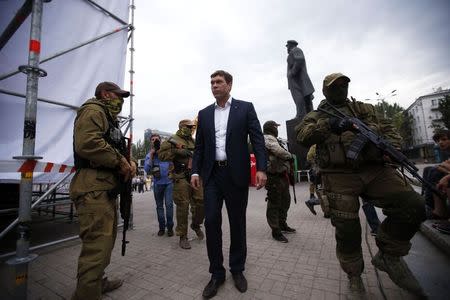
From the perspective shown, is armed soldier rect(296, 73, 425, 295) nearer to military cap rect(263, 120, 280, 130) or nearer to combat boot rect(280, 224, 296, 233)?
military cap rect(263, 120, 280, 130)

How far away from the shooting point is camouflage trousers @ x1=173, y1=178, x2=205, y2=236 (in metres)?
4.02

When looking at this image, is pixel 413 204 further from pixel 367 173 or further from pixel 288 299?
pixel 288 299

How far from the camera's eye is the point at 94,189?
6.97 ft

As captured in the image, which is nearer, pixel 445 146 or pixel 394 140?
pixel 394 140

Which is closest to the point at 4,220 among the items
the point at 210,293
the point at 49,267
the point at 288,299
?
the point at 49,267

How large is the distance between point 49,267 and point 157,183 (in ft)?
6.74

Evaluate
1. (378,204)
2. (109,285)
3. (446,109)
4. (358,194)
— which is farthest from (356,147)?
(446,109)

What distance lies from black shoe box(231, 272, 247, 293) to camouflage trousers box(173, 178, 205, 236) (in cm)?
168

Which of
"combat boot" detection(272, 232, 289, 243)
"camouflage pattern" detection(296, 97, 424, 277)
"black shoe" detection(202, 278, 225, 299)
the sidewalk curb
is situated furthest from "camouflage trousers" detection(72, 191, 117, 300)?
the sidewalk curb

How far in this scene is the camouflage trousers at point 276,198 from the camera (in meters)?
4.07

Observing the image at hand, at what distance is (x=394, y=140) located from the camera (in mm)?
2350

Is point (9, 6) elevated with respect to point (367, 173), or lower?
elevated

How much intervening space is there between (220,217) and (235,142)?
2.67 ft

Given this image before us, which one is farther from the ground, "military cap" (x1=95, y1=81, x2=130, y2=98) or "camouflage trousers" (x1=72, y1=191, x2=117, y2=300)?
"military cap" (x1=95, y1=81, x2=130, y2=98)
